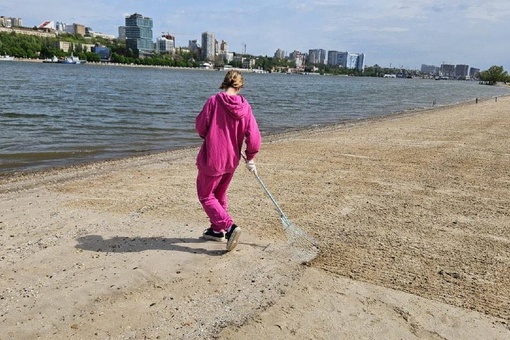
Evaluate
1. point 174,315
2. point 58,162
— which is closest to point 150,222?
point 174,315

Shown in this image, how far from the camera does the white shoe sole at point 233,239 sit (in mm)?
4926

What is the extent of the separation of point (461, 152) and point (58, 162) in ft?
34.6

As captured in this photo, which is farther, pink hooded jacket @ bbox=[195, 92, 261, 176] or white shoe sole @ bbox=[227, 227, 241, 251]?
white shoe sole @ bbox=[227, 227, 241, 251]

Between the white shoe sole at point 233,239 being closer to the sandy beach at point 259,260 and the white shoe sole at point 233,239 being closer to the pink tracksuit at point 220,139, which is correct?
the sandy beach at point 259,260

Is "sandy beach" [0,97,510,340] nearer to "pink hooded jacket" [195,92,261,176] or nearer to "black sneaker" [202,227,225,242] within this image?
"black sneaker" [202,227,225,242]

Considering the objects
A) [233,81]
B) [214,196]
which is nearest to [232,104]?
[233,81]

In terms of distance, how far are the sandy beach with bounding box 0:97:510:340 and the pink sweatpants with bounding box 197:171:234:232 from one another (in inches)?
14.1

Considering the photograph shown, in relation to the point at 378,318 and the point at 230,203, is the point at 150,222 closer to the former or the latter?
the point at 230,203

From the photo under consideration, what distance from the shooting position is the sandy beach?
12.1 feet

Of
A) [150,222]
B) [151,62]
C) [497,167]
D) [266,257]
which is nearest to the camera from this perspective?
[266,257]

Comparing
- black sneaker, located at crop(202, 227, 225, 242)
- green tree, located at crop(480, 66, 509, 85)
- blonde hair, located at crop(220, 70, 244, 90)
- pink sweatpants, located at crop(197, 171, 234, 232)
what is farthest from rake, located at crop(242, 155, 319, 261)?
green tree, located at crop(480, 66, 509, 85)

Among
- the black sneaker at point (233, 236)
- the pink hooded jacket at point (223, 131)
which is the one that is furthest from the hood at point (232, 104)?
the black sneaker at point (233, 236)

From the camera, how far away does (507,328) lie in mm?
3727

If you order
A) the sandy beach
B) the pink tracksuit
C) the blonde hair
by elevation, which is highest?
the blonde hair
